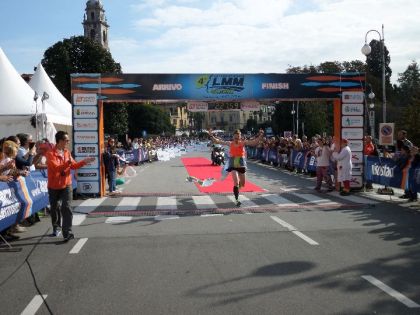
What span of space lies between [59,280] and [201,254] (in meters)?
2.36

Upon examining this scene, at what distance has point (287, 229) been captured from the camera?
1005cm

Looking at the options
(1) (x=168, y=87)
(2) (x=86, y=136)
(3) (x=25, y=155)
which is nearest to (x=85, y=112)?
(2) (x=86, y=136)

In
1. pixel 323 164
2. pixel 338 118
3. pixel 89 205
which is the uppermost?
pixel 338 118

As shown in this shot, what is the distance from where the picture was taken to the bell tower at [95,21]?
115 m

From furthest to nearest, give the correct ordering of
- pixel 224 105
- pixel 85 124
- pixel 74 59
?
pixel 74 59 < pixel 224 105 < pixel 85 124

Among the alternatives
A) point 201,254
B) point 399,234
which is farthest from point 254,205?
point 201,254

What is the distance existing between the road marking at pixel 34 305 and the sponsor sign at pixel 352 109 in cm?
1373

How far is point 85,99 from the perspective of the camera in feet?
54.2

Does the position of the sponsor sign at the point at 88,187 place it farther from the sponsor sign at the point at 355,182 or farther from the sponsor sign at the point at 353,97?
the sponsor sign at the point at 353,97

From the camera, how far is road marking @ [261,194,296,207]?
→ 45.4ft

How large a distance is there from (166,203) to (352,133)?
7.40 metres

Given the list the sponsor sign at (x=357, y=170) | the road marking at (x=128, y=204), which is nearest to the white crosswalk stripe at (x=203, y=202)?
the road marking at (x=128, y=204)

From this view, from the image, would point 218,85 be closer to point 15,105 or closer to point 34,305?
point 15,105

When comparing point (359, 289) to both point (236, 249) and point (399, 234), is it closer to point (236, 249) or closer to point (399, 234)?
point (236, 249)
